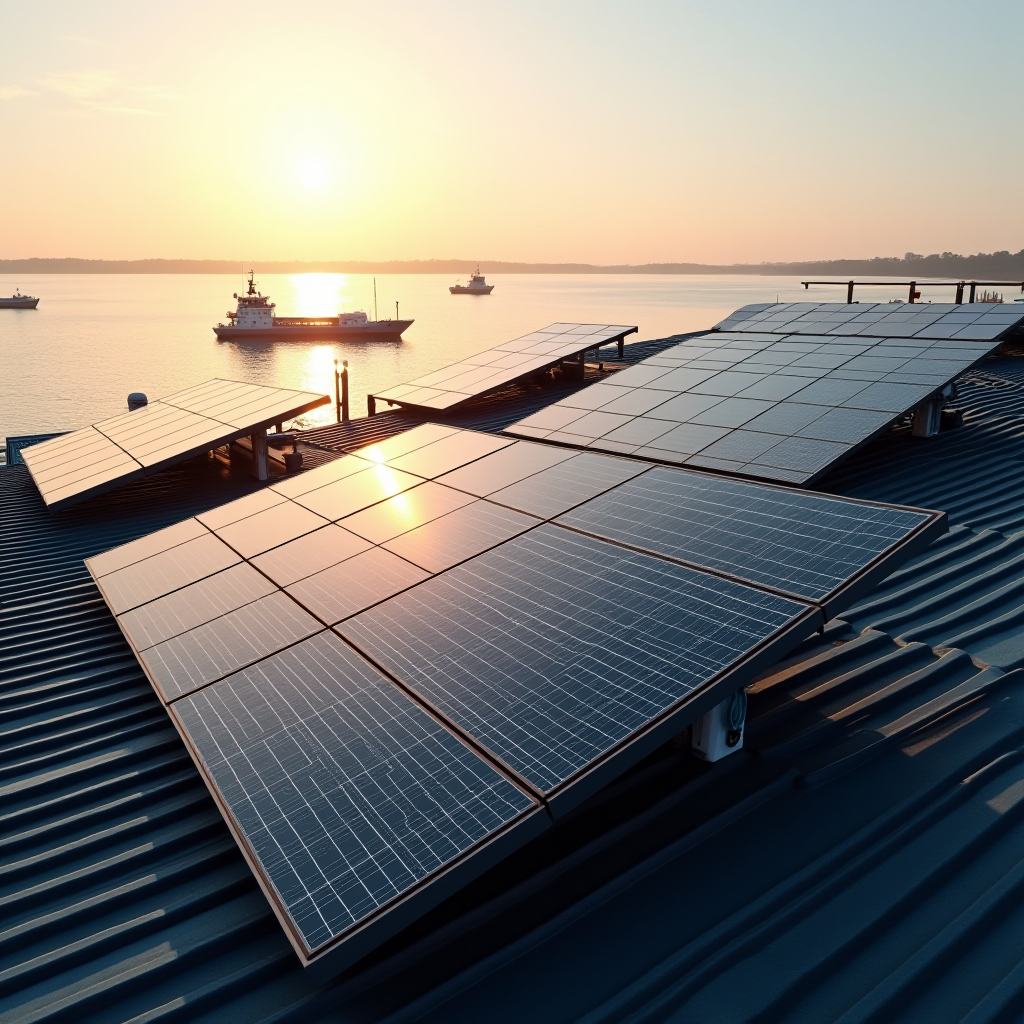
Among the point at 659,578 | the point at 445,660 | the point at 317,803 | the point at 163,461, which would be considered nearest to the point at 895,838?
the point at 659,578

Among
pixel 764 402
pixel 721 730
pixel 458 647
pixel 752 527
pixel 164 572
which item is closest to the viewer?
pixel 721 730

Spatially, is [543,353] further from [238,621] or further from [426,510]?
[238,621]

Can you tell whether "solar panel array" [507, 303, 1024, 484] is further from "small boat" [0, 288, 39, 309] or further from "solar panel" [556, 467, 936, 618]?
"small boat" [0, 288, 39, 309]

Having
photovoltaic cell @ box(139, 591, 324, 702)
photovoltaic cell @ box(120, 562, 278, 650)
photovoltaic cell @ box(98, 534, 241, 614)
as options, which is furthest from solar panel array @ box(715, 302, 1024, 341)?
photovoltaic cell @ box(139, 591, 324, 702)

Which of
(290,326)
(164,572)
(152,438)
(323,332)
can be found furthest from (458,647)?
(290,326)

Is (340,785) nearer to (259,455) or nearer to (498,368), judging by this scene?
(259,455)

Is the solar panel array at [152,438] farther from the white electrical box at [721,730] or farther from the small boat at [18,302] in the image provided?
the small boat at [18,302]
